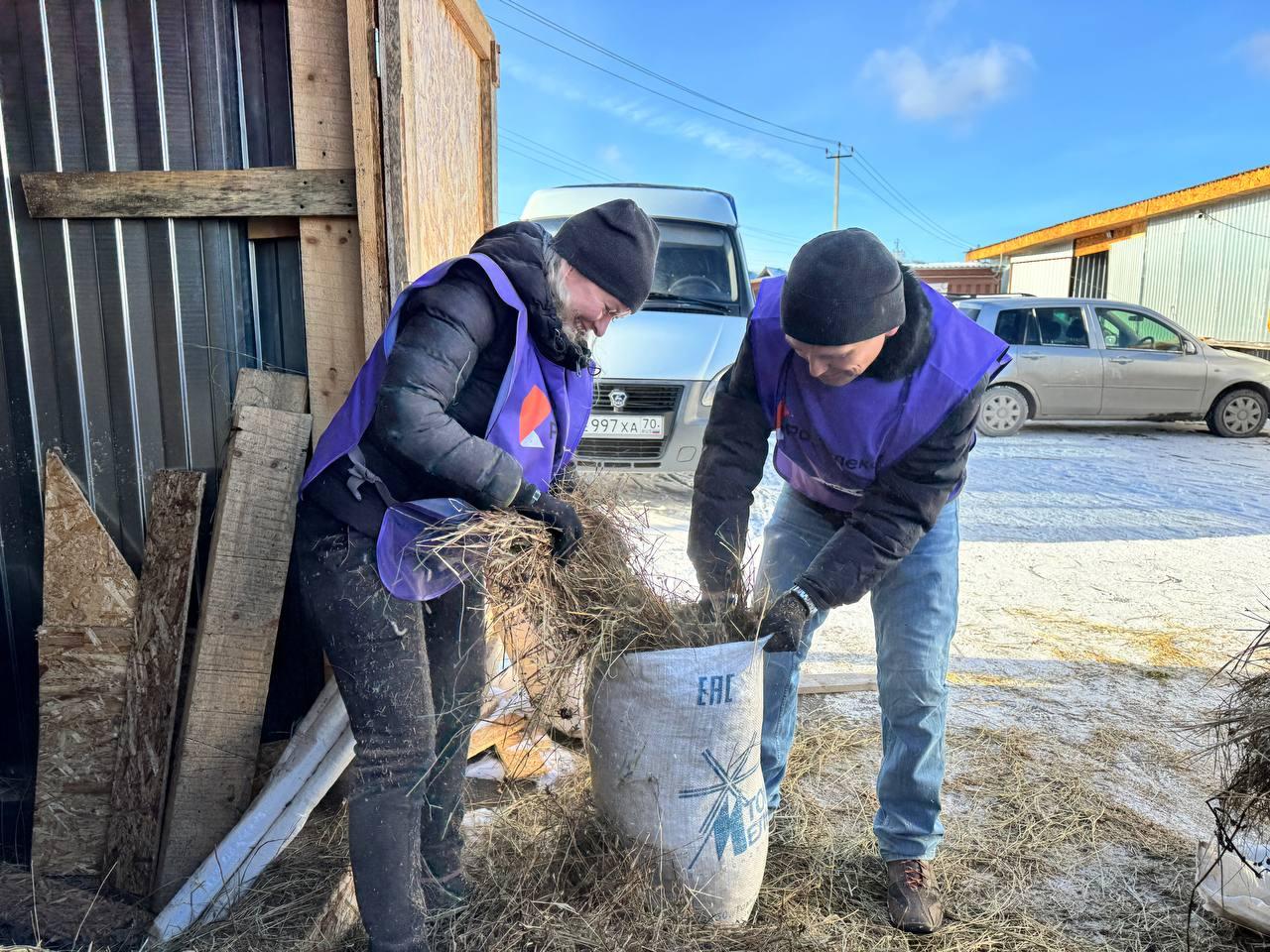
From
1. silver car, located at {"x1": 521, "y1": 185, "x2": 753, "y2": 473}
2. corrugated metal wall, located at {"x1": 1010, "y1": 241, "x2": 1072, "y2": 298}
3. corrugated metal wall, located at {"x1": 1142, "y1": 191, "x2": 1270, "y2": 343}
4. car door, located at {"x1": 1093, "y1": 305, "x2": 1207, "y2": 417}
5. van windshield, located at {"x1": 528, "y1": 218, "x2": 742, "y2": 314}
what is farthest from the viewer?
corrugated metal wall, located at {"x1": 1010, "y1": 241, "x2": 1072, "y2": 298}

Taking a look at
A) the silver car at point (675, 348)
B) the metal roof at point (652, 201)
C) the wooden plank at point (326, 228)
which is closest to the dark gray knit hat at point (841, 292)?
the wooden plank at point (326, 228)

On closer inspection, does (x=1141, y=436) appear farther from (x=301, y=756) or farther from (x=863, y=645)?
(x=301, y=756)

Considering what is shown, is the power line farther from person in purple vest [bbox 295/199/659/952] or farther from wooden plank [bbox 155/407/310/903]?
wooden plank [bbox 155/407/310/903]

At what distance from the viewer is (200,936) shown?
212 cm

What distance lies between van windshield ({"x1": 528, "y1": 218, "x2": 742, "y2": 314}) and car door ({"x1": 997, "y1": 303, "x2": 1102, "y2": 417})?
187 inches

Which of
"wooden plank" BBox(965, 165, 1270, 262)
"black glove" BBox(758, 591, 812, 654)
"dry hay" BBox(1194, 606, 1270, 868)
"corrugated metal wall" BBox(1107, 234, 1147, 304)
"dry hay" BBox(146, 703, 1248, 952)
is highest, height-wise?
"wooden plank" BBox(965, 165, 1270, 262)

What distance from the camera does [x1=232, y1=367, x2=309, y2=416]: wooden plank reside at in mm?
2455

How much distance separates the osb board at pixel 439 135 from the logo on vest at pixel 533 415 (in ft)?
2.95

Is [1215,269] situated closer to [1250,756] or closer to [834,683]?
[834,683]

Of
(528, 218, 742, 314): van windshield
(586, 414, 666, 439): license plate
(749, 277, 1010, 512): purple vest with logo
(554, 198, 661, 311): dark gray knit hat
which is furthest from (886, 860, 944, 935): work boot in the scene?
(528, 218, 742, 314): van windshield

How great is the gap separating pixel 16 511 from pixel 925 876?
280 centimetres

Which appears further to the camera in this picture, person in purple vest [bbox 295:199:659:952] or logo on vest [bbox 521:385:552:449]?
logo on vest [bbox 521:385:552:449]

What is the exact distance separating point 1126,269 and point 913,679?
2013cm

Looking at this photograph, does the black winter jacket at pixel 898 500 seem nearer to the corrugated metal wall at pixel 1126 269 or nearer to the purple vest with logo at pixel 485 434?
the purple vest with logo at pixel 485 434
